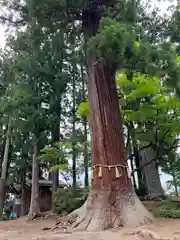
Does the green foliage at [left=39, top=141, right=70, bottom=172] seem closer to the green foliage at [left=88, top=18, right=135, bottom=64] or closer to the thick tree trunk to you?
the thick tree trunk

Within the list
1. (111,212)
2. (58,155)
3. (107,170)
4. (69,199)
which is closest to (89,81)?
(107,170)

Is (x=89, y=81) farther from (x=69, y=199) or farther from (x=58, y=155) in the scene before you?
(x=69, y=199)

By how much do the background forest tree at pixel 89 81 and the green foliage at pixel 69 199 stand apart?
0.92ft

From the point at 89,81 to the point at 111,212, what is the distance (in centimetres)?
300

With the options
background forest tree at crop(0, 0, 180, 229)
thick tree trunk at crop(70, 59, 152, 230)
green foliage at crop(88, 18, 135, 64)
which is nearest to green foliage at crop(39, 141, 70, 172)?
background forest tree at crop(0, 0, 180, 229)

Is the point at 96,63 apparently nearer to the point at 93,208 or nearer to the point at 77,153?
the point at 93,208

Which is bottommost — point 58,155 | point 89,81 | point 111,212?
point 111,212

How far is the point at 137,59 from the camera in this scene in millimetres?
4879

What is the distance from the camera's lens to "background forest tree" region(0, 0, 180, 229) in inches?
201

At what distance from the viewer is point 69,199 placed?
8.20m

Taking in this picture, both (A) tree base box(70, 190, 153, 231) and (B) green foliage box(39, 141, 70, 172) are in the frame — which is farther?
(B) green foliage box(39, 141, 70, 172)

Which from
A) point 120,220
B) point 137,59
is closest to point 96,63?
point 137,59

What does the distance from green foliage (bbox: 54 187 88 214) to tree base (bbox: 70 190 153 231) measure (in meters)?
3.24

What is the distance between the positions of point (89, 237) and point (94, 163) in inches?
71.0
